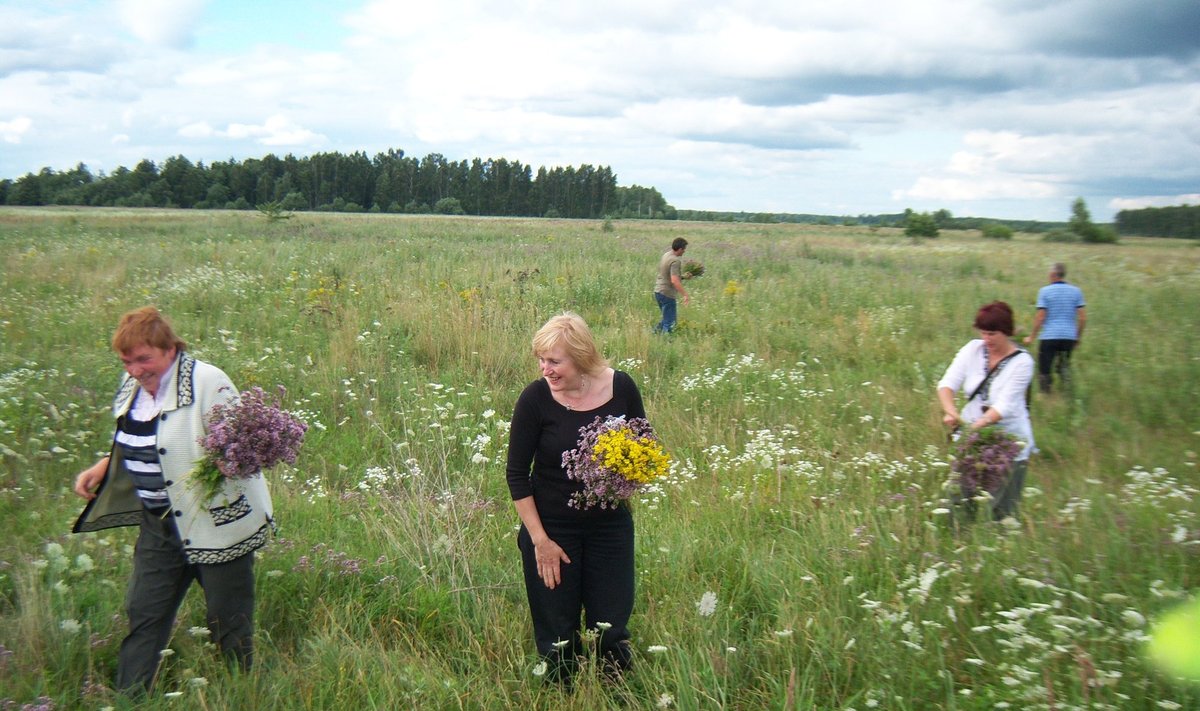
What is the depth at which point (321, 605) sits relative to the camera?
3848mm

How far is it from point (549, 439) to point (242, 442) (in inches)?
49.1

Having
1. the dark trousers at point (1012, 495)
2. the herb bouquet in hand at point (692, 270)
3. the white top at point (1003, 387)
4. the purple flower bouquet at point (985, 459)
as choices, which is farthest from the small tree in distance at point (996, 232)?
the purple flower bouquet at point (985, 459)

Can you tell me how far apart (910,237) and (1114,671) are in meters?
52.5

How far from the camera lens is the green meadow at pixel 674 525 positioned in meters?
2.99

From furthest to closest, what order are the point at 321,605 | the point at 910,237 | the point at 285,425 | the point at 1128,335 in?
the point at 910,237
the point at 1128,335
the point at 321,605
the point at 285,425

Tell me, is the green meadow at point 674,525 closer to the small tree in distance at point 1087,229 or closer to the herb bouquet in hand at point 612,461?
the herb bouquet in hand at point 612,461

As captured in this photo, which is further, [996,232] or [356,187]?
[356,187]

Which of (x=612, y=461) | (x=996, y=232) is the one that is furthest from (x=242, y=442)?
(x=996, y=232)

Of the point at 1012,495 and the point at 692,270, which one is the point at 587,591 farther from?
the point at 692,270

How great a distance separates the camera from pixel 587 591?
10.7ft

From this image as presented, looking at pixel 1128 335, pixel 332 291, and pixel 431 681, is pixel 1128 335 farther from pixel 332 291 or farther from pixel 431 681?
pixel 332 291

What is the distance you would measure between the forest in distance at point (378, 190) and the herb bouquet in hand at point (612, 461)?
60.8m

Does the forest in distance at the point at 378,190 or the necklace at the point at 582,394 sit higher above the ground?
the forest in distance at the point at 378,190

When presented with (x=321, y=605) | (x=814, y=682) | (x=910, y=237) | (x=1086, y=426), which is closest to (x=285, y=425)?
(x=321, y=605)
